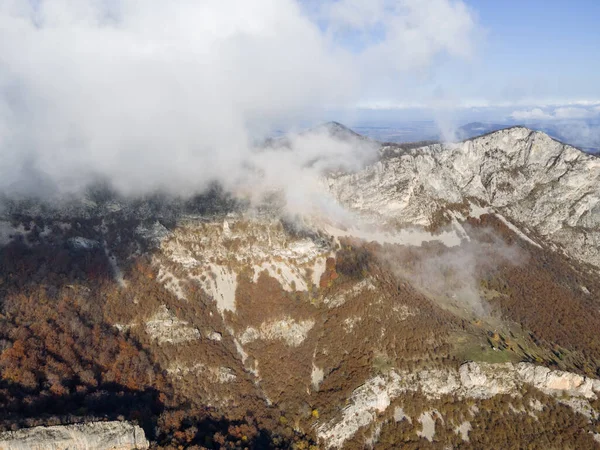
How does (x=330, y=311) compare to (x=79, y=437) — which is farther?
(x=330, y=311)

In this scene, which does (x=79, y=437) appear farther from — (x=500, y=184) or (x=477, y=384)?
(x=500, y=184)

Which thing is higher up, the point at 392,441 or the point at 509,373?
the point at 509,373

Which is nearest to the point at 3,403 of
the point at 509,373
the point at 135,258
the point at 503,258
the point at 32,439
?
the point at 32,439

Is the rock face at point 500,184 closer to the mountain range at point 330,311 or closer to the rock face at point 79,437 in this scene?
the mountain range at point 330,311

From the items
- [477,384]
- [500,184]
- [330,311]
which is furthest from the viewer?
[500,184]

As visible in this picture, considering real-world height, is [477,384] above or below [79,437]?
below

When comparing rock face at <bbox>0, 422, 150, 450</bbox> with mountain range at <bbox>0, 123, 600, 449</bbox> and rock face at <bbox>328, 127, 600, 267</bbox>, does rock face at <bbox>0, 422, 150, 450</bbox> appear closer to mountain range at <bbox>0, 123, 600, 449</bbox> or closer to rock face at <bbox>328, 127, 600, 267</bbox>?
mountain range at <bbox>0, 123, 600, 449</bbox>

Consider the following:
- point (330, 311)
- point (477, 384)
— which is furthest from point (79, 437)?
point (477, 384)

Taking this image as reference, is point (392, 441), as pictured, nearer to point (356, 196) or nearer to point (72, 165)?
point (356, 196)
